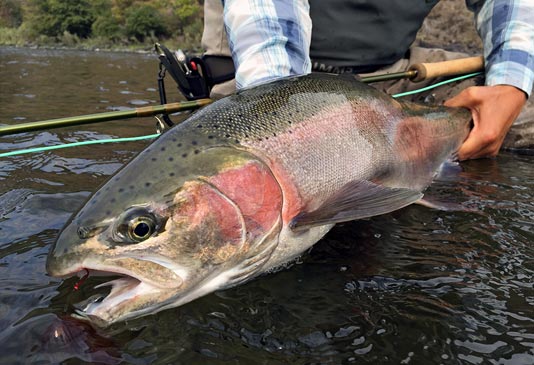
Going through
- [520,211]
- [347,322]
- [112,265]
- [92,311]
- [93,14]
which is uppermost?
[112,265]

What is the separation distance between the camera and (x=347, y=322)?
1471mm

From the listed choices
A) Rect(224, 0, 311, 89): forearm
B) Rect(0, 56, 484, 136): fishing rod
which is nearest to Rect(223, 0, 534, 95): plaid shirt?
Rect(224, 0, 311, 89): forearm

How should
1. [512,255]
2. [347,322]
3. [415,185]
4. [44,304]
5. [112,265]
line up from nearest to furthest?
[112,265] → [347,322] → [44,304] → [512,255] → [415,185]

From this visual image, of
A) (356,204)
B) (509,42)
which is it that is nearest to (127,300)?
(356,204)

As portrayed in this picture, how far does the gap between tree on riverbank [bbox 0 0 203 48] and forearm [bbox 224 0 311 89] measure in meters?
41.8

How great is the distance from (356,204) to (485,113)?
5.26 feet

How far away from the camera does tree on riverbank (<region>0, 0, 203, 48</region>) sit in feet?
148

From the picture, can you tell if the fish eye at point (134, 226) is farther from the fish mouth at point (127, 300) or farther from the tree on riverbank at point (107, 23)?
the tree on riverbank at point (107, 23)

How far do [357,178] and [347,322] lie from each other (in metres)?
0.65

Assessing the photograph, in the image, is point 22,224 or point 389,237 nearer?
point 389,237

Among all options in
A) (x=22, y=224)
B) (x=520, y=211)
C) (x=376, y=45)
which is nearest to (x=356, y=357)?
(x=520, y=211)

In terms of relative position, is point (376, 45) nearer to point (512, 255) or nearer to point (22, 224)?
point (512, 255)

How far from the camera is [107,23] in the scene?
48594mm

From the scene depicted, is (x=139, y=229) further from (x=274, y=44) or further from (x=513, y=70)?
(x=513, y=70)
